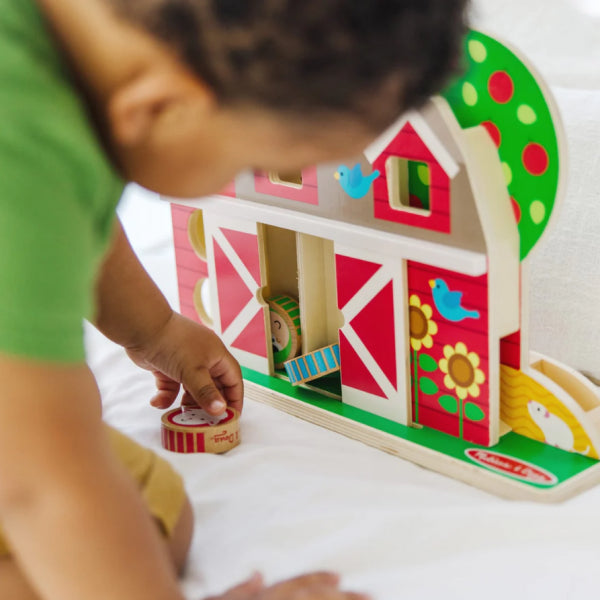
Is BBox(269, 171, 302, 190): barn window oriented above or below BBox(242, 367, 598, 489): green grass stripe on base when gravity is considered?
above

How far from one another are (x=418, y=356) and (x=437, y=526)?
201 mm

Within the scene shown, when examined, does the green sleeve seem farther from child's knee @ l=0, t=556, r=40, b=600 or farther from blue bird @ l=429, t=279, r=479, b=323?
blue bird @ l=429, t=279, r=479, b=323

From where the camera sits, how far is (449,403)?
2.81 feet

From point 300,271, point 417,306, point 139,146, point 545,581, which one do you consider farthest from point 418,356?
point 139,146

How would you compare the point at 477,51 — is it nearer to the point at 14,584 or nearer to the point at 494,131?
the point at 494,131

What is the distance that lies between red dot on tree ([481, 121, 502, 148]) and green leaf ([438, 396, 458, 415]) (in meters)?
0.23

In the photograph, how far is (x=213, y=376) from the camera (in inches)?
35.9

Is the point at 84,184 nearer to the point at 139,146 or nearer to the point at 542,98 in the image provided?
the point at 139,146

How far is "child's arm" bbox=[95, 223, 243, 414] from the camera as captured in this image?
0.83 m

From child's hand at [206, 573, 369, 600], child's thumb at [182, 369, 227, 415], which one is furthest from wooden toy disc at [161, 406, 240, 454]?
child's hand at [206, 573, 369, 600]

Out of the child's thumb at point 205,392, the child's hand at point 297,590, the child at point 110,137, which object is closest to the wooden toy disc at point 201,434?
the child's thumb at point 205,392

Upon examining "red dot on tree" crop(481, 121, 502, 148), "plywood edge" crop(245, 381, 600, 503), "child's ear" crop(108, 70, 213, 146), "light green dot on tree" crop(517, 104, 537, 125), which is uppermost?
"child's ear" crop(108, 70, 213, 146)

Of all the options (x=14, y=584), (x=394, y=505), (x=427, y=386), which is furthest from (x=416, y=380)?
(x=14, y=584)

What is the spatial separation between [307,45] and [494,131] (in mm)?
407
